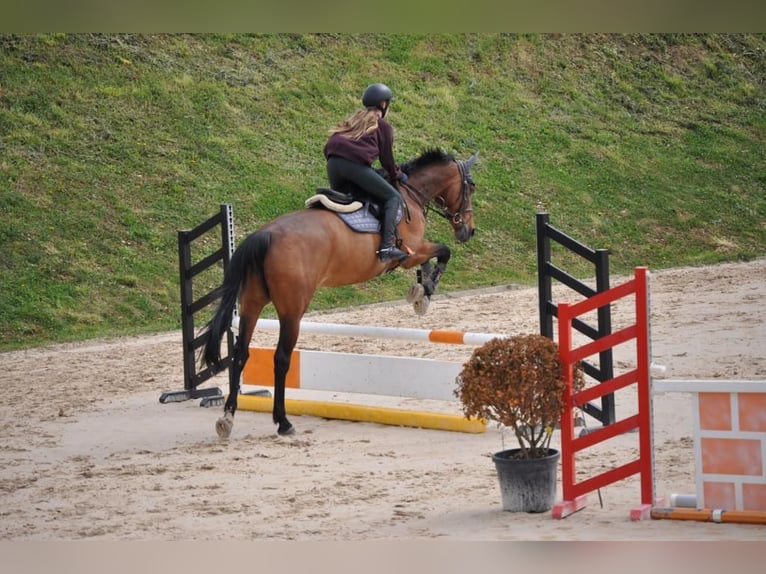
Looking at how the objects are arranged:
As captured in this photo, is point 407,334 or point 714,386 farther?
point 407,334

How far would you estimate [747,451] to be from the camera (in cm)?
546

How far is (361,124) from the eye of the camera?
882cm

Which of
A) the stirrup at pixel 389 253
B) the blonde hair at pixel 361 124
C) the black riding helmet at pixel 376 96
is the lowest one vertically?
the stirrup at pixel 389 253

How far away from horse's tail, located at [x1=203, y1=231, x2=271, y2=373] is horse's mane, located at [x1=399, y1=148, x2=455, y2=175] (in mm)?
1835

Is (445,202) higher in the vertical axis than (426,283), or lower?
higher

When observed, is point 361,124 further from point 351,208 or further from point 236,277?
point 236,277

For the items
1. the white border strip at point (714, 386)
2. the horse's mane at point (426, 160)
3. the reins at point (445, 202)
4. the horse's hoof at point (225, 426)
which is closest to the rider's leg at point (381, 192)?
the reins at point (445, 202)

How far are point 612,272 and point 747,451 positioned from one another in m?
12.9

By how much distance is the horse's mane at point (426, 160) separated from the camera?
967 cm

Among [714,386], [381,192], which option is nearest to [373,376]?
[381,192]

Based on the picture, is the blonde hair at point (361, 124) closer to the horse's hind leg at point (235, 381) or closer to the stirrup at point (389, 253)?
the stirrup at point (389, 253)

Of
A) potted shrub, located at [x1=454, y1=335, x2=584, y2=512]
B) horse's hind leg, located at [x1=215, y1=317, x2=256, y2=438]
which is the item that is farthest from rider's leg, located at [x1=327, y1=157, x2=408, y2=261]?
potted shrub, located at [x1=454, y1=335, x2=584, y2=512]

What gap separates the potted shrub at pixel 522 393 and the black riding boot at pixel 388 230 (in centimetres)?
307

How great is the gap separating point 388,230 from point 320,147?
1175cm
